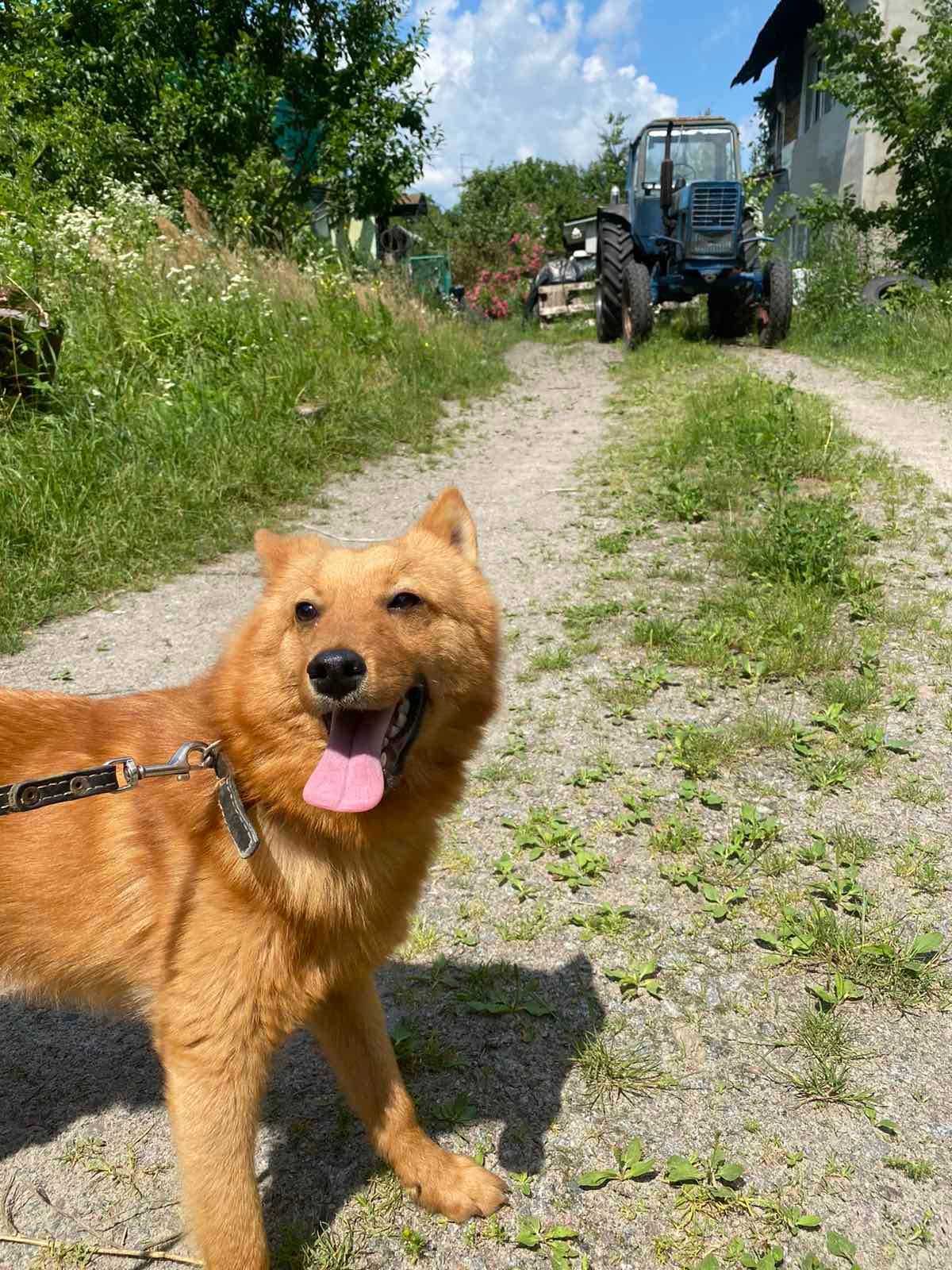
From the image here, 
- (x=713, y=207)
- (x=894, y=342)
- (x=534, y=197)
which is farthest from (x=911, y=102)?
(x=534, y=197)

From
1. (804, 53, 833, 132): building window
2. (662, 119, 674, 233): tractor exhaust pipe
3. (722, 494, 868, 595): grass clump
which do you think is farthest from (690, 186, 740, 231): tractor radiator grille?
(804, 53, 833, 132): building window

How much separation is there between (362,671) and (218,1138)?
0.96 m

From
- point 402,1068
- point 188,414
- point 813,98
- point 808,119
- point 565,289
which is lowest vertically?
point 402,1068

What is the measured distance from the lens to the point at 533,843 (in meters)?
2.94

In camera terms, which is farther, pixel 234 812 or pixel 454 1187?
pixel 454 1187

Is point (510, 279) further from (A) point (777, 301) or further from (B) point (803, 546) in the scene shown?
(B) point (803, 546)

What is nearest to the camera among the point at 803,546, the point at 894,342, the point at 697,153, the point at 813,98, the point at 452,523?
the point at 452,523

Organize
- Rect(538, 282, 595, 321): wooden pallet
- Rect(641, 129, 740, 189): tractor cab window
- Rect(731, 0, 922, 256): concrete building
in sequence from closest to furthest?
1. Rect(641, 129, 740, 189): tractor cab window
2. Rect(731, 0, 922, 256): concrete building
3. Rect(538, 282, 595, 321): wooden pallet

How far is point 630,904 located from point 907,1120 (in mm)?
948

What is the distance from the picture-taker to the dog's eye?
1940 mm

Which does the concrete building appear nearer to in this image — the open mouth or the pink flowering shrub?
the pink flowering shrub

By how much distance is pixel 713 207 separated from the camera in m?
12.3

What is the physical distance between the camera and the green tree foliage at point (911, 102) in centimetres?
1189

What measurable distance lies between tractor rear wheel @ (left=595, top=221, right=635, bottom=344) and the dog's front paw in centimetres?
1331
